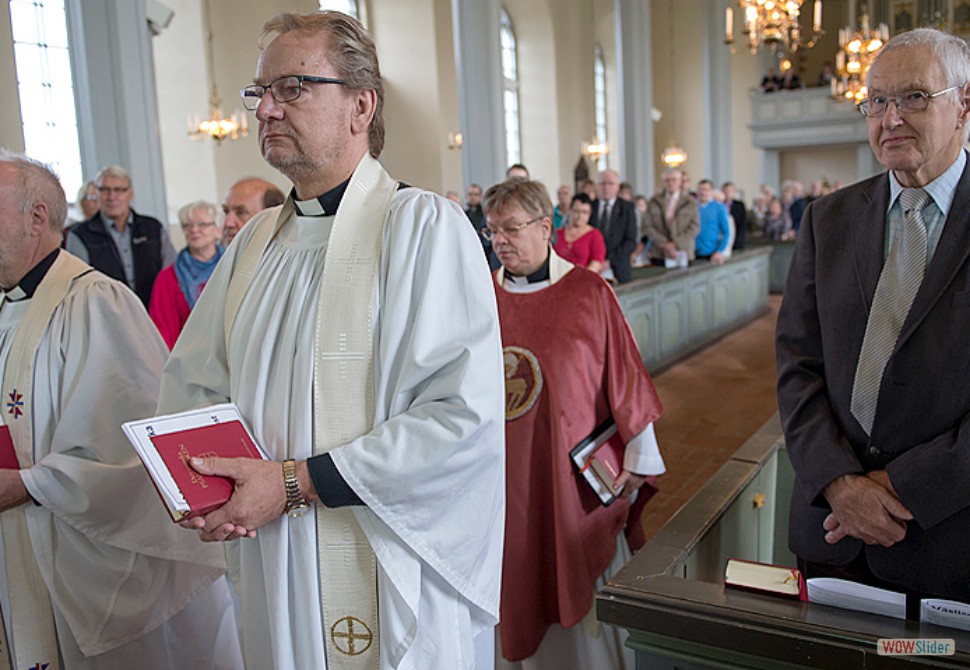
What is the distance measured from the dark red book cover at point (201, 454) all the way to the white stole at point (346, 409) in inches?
5.7

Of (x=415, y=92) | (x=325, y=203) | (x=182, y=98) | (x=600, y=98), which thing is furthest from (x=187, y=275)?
(x=600, y=98)

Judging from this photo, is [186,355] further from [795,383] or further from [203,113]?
[203,113]

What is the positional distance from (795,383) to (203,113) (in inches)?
470

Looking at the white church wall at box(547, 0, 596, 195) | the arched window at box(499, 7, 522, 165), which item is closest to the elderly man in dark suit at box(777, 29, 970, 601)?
the arched window at box(499, 7, 522, 165)

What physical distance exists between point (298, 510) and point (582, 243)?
212 inches

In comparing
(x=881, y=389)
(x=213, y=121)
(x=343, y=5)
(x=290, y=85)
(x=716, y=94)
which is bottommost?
(x=881, y=389)

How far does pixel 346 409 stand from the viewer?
1.50 metres

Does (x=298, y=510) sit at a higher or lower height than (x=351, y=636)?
higher

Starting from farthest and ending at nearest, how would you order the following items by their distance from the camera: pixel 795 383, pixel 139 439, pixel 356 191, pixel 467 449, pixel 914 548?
pixel 795 383, pixel 914 548, pixel 356 191, pixel 467 449, pixel 139 439

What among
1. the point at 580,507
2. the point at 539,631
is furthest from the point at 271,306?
the point at 539,631

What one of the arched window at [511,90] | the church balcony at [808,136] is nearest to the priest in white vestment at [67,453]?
the arched window at [511,90]

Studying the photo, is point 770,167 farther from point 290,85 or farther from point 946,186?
point 290,85

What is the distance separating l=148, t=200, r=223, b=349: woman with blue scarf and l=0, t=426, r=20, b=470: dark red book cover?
186 centimetres

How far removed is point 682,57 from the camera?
2409 cm
